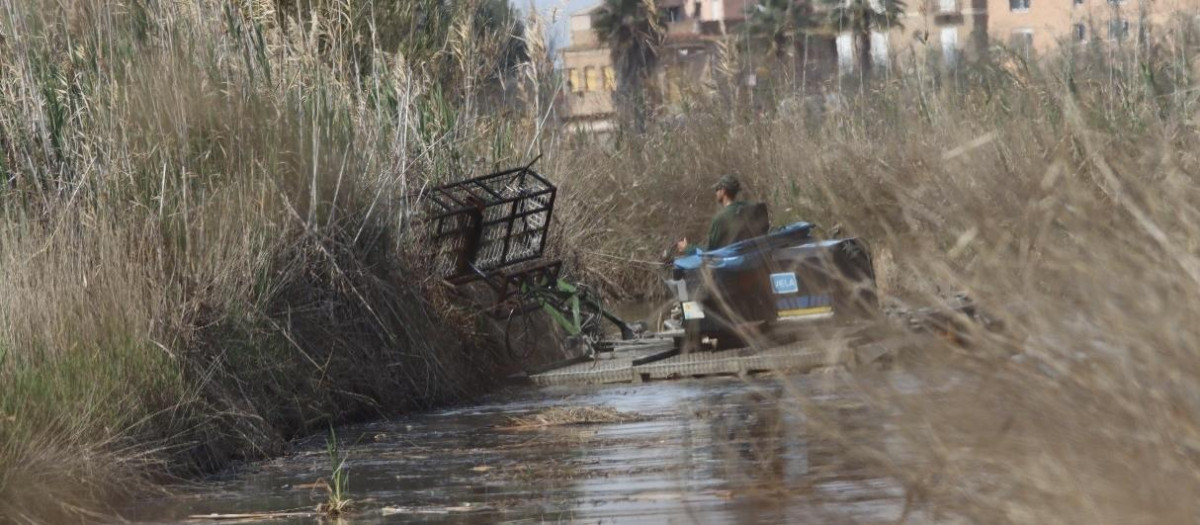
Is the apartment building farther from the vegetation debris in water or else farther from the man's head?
the vegetation debris in water

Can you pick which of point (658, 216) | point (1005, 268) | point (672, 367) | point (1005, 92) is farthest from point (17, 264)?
point (658, 216)

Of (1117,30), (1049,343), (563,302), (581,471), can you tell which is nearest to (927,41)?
(1117,30)

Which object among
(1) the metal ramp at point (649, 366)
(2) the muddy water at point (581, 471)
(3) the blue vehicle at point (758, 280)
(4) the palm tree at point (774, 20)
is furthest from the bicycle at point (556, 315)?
(4) the palm tree at point (774, 20)

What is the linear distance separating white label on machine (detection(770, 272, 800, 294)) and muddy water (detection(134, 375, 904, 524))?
2.85 ft

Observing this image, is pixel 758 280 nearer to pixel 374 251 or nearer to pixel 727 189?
pixel 727 189

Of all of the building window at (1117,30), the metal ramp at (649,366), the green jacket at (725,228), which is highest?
the building window at (1117,30)

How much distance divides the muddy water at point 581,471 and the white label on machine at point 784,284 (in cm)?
87

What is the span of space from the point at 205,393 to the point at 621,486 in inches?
113

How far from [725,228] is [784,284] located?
1.46m

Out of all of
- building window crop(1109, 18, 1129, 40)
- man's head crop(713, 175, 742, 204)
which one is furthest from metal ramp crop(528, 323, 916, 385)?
building window crop(1109, 18, 1129, 40)

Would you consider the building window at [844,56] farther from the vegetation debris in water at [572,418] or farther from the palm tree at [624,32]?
the palm tree at [624,32]

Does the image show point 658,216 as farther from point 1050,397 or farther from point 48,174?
point 1050,397

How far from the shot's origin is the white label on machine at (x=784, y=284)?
14.1 metres

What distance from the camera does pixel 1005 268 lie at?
4.31 metres
